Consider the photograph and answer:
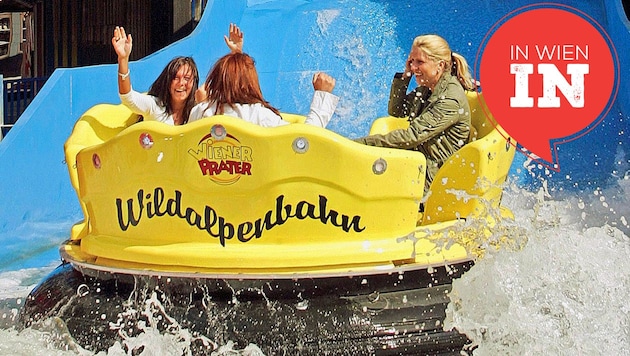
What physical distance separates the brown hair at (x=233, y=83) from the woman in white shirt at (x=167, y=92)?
65cm

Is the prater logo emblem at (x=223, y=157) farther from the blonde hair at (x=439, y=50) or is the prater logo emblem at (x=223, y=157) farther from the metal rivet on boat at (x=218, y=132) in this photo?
the blonde hair at (x=439, y=50)

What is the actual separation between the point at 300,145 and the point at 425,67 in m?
0.72

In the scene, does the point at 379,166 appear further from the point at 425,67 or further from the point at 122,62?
the point at 122,62

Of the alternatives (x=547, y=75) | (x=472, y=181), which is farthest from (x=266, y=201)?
(x=547, y=75)

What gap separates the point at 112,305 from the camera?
257 cm

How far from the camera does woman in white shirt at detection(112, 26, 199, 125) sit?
130 inches

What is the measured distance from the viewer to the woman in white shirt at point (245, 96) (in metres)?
Answer: 2.71

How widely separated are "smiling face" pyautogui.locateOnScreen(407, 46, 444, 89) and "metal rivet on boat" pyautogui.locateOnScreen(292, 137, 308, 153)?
71cm

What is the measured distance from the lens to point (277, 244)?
2.49 m

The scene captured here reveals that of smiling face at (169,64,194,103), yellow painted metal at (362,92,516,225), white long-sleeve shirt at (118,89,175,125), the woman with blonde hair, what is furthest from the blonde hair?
white long-sleeve shirt at (118,89,175,125)

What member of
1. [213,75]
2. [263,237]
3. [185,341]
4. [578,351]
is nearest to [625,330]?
[578,351]

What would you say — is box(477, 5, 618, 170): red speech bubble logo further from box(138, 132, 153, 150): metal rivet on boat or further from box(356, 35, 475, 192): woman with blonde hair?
box(138, 132, 153, 150): metal rivet on boat

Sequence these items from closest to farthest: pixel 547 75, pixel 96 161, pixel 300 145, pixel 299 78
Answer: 1. pixel 300 145
2. pixel 96 161
3. pixel 547 75
4. pixel 299 78

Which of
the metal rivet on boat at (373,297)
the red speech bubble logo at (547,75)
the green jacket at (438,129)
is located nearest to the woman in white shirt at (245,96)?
the green jacket at (438,129)
